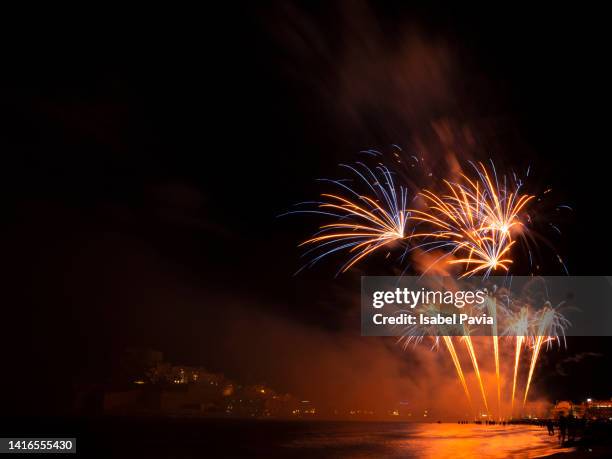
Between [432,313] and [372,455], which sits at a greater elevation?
[432,313]

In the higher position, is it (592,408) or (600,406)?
(600,406)

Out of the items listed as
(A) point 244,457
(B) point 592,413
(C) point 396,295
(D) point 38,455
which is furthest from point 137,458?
(B) point 592,413

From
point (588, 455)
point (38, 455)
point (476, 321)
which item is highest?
point (476, 321)

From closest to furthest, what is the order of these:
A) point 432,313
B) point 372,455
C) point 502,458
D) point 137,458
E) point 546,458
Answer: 1. point 546,458
2. point 502,458
3. point 432,313
4. point 137,458
5. point 372,455

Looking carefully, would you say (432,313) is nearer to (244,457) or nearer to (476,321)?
(476,321)

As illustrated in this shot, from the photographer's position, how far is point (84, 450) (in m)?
54.4

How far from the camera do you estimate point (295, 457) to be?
45000mm

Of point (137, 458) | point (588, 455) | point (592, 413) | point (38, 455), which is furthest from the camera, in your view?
point (592, 413)

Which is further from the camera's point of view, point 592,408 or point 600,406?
point 600,406

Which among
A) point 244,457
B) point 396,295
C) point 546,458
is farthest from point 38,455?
point 546,458

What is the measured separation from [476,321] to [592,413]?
61667 millimetres

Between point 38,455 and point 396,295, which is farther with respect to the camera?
point 38,455

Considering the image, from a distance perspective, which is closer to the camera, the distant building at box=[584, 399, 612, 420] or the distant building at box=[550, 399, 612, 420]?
the distant building at box=[550, 399, 612, 420]

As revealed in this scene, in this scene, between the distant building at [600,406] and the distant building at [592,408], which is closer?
the distant building at [592,408]
